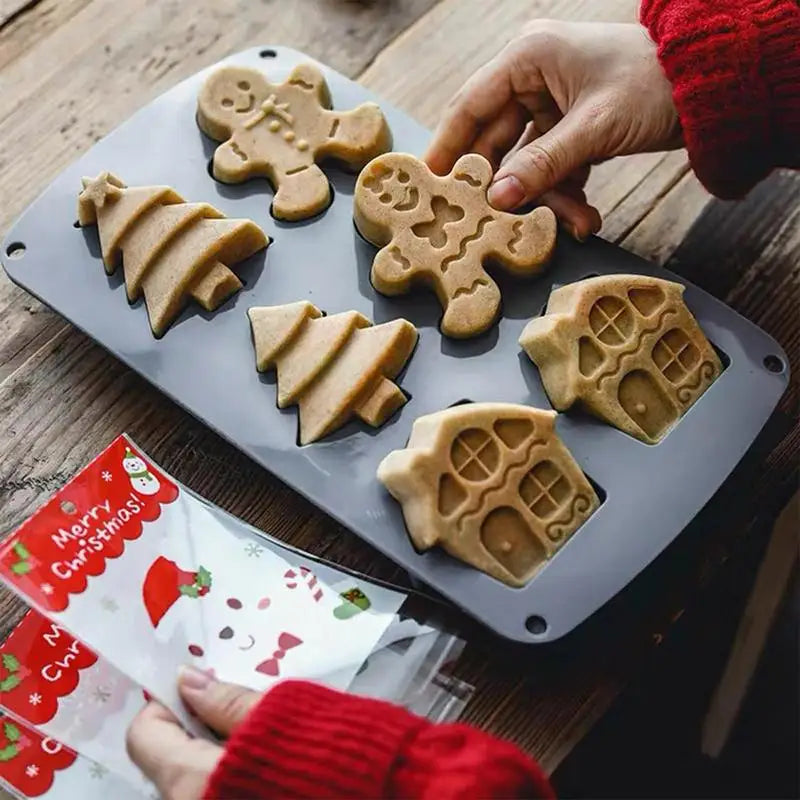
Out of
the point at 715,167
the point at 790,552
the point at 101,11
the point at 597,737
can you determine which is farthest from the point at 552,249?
the point at 101,11

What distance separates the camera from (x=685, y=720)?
1058 millimetres

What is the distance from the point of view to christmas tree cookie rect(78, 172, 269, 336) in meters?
0.91

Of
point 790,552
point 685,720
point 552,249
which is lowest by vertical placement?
point 685,720

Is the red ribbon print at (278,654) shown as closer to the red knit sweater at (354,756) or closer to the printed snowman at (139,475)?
the red knit sweater at (354,756)

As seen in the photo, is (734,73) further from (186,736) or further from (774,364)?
(186,736)

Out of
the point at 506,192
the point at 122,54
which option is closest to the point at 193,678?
the point at 506,192

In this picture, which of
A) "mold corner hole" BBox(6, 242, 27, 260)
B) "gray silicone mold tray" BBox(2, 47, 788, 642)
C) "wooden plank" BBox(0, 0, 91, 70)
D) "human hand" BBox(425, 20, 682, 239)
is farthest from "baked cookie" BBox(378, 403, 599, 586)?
"wooden plank" BBox(0, 0, 91, 70)

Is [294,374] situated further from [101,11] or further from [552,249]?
[101,11]

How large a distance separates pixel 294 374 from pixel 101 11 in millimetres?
546

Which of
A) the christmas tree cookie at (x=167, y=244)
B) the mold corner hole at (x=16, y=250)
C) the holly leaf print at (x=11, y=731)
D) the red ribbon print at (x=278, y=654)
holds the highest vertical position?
the mold corner hole at (x=16, y=250)

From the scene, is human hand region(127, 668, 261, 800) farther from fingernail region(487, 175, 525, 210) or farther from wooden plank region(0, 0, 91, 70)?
wooden plank region(0, 0, 91, 70)

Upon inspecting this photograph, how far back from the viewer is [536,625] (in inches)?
30.2

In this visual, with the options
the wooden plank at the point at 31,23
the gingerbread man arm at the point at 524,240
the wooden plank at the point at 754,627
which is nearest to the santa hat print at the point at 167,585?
the gingerbread man arm at the point at 524,240

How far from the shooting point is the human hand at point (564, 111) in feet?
3.11
